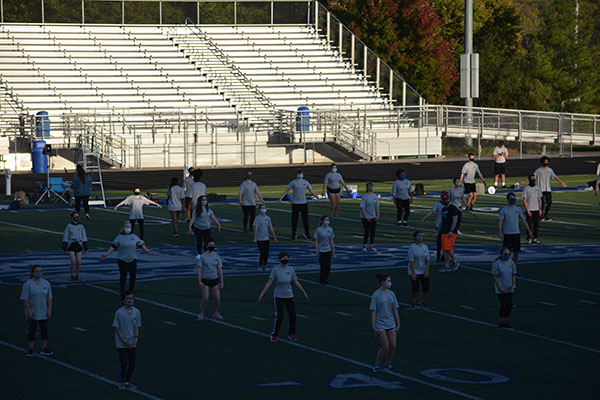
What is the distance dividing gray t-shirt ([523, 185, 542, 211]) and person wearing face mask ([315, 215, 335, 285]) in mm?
6544

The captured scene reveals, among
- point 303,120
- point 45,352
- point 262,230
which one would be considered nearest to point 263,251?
point 262,230

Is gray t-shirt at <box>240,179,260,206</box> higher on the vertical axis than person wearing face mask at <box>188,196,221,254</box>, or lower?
higher

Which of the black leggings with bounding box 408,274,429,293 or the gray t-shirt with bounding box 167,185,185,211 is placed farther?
the gray t-shirt with bounding box 167,185,185,211

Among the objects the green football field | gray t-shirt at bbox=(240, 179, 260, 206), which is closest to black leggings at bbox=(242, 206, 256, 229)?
gray t-shirt at bbox=(240, 179, 260, 206)

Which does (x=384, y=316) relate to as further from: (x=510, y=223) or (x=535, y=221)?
(x=535, y=221)

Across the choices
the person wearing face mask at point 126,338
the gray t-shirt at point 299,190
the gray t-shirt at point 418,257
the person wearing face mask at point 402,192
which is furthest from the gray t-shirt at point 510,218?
the person wearing face mask at point 126,338

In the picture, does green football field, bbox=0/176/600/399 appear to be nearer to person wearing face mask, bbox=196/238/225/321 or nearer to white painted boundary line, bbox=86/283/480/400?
white painted boundary line, bbox=86/283/480/400

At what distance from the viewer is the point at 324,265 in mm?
22469

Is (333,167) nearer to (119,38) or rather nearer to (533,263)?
(533,263)

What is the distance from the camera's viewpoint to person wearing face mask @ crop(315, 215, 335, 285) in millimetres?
21766

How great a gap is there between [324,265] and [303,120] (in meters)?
30.9

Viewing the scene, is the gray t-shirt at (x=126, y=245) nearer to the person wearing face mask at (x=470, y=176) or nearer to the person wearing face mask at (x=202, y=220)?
the person wearing face mask at (x=202, y=220)

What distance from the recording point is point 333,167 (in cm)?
3250

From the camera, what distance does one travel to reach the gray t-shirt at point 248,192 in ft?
93.9
